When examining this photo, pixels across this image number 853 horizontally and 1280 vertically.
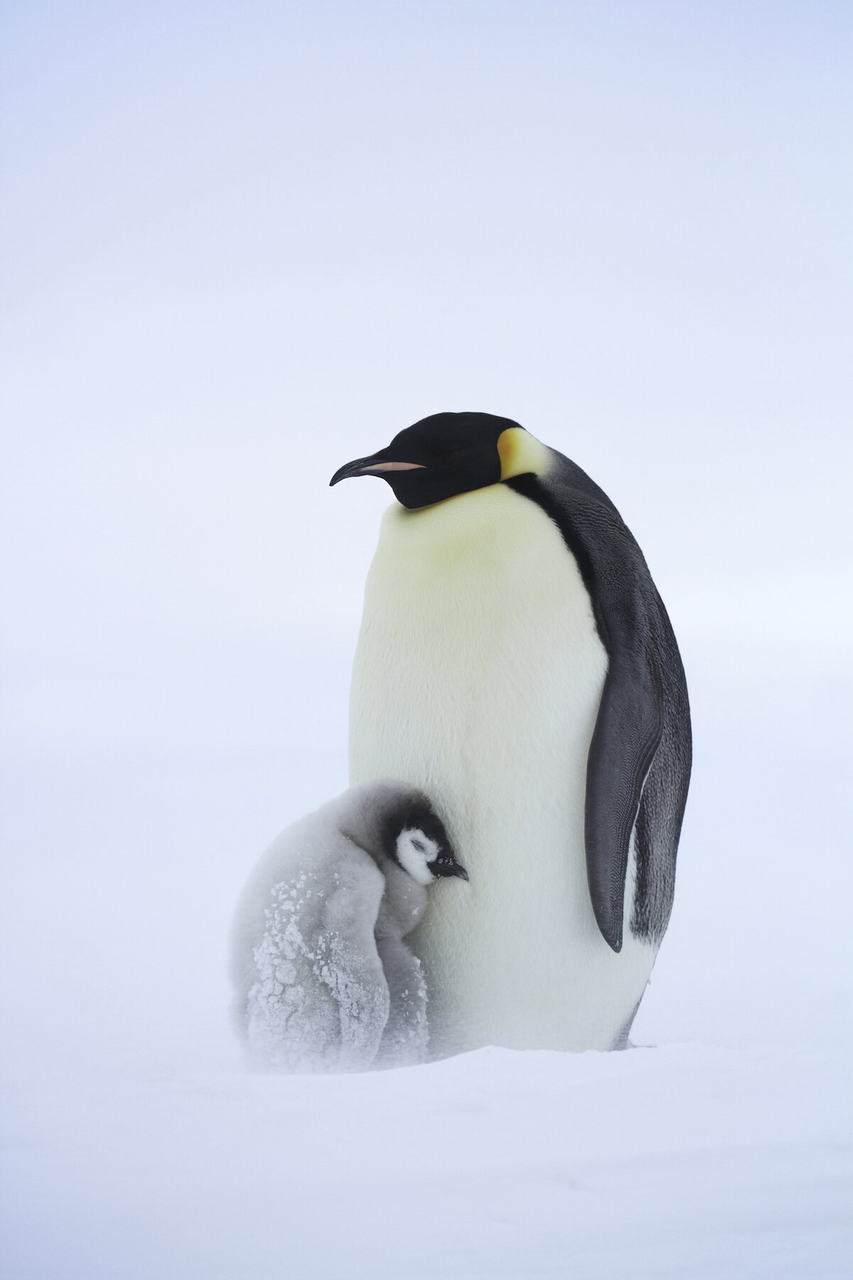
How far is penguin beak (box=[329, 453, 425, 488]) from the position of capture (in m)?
1.66

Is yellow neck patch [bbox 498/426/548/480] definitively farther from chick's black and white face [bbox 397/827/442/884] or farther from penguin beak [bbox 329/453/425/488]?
chick's black and white face [bbox 397/827/442/884]

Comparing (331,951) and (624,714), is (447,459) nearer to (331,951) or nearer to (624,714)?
(624,714)

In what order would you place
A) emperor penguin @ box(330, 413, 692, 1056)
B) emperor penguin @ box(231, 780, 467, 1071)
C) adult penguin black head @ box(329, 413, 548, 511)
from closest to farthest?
emperor penguin @ box(231, 780, 467, 1071) < emperor penguin @ box(330, 413, 692, 1056) < adult penguin black head @ box(329, 413, 548, 511)

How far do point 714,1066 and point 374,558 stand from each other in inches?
33.4

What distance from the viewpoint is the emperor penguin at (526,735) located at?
155cm

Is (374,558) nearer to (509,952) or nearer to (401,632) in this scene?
(401,632)

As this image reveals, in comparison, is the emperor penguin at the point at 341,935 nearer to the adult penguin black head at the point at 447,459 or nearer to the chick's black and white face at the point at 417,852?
the chick's black and white face at the point at 417,852

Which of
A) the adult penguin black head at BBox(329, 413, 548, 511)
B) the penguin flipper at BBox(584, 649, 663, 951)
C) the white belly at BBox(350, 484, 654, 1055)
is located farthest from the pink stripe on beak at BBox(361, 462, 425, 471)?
the penguin flipper at BBox(584, 649, 663, 951)

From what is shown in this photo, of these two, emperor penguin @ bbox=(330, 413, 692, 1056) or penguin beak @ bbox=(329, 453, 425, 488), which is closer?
emperor penguin @ bbox=(330, 413, 692, 1056)

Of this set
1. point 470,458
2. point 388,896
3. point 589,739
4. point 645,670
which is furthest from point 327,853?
point 470,458

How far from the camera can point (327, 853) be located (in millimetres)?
1487

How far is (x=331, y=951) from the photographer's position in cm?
143

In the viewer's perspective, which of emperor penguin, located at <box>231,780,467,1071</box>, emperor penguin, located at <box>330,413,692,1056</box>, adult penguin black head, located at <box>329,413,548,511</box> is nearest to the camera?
emperor penguin, located at <box>231,780,467,1071</box>

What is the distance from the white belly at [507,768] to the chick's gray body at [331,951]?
0.08m
